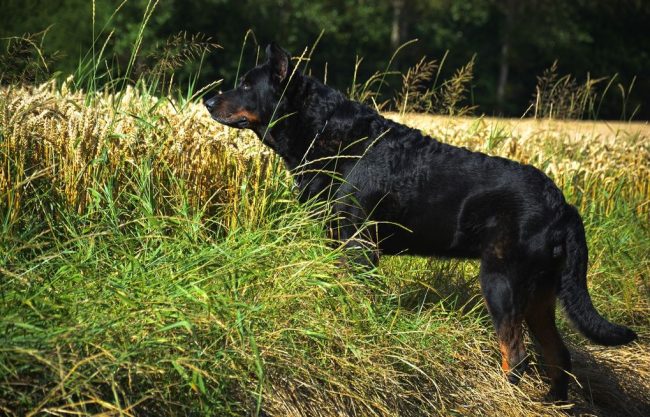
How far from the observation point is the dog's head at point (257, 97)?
4.82m

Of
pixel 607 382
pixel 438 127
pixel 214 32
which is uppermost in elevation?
pixel 438 127

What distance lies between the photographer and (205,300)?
11.0ft

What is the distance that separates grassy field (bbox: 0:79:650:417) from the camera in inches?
120

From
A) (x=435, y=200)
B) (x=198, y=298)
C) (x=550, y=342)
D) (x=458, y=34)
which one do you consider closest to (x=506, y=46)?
(x=458, y=34)

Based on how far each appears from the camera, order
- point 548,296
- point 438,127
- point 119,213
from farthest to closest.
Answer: point 438,127 < point 548,296 < point 119,213

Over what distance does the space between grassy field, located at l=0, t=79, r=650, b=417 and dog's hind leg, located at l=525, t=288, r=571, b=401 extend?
117mm

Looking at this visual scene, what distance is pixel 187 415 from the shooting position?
3115 mm

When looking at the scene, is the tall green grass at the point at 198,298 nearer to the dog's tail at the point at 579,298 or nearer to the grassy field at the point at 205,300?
the grassy field at the point at 205,300

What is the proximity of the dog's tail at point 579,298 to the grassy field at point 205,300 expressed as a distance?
27 cm

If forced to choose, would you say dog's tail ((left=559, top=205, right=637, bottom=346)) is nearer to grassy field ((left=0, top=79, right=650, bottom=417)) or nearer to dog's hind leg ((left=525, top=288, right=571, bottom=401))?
dog's hind leg ((left=525, top=288, right=571, bottom=401))

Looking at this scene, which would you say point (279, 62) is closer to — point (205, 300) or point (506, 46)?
point (205, 300)

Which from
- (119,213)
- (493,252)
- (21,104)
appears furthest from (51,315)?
(493,252)

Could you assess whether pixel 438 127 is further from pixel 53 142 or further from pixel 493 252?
pixel 53 142

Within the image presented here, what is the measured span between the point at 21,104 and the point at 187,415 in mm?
1878
